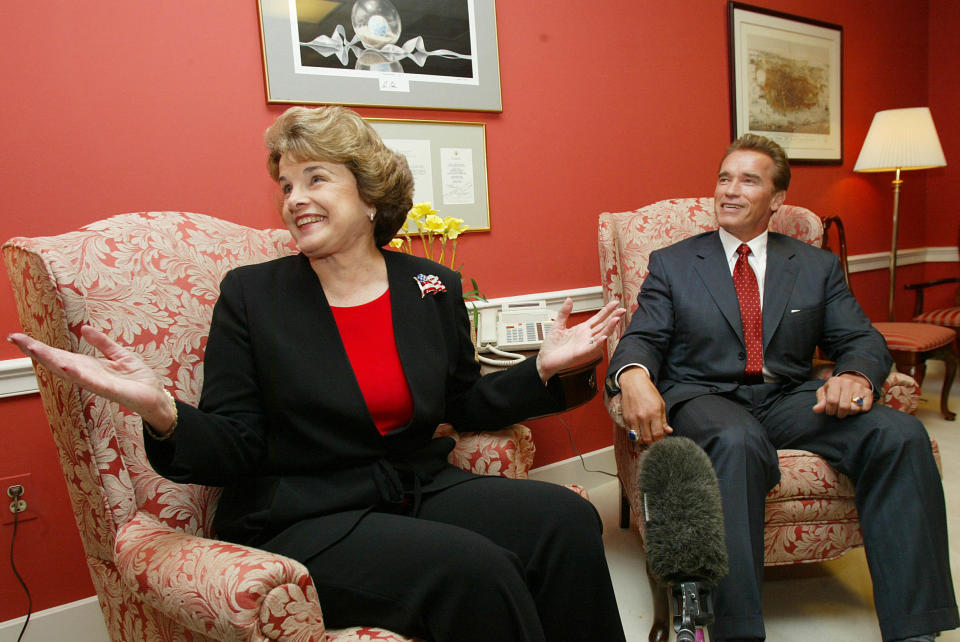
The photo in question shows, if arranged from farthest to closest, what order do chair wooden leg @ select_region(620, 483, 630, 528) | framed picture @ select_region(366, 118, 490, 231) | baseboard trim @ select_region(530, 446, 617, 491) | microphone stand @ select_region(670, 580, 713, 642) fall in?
1. baseboard trim @ select_region(530, 446, 617, 491)
2. chair wooden leg @ select_region(620, 483, 630, 528)
3. framed picture @ select_region(366, 118, 490, 231)
4. microphone stand @ select_region(670, 580, 713, 642)

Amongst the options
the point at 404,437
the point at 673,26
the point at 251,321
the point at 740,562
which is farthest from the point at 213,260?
the point at 673,26

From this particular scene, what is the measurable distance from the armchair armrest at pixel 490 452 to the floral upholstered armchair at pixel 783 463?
385mm

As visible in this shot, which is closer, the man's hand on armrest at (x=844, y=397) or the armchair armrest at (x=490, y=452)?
the armchair armrest at (x=490, y=452)

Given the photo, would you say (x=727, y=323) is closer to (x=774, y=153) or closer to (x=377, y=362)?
(x=774, y=153)

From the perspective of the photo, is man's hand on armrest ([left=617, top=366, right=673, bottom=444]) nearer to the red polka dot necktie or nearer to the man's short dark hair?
the red polka dot necktie

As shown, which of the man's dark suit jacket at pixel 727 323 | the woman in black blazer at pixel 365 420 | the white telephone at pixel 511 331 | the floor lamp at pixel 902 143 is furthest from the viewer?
the floor lamp at pixel 902 143

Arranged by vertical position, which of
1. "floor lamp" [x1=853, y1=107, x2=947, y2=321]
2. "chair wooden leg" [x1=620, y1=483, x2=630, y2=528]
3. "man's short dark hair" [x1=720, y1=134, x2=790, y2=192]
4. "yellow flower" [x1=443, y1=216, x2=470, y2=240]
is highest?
"floor lamp" [x1=853, y1=107, x2=947, y2=321]

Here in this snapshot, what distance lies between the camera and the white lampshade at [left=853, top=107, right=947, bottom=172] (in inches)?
141

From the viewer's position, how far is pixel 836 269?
6.76ft

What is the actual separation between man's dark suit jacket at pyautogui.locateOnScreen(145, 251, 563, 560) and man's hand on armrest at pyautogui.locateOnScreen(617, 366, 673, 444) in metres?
0.34

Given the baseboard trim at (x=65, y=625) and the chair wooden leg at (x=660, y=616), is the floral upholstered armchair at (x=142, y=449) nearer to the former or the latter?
the chair wooden leg at (x=660, y=616)

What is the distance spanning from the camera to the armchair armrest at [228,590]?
887 mm

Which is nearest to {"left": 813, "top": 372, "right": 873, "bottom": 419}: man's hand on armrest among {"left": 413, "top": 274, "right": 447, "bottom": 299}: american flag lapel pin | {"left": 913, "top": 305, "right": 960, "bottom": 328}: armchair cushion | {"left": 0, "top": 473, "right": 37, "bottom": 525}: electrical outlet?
{"left": 413, "top": 274, "right": 447, "bottom": 299}: american flag lapel pin

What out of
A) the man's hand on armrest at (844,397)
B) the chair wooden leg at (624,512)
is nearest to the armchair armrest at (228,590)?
the man's hand on armrest at (844,397)
